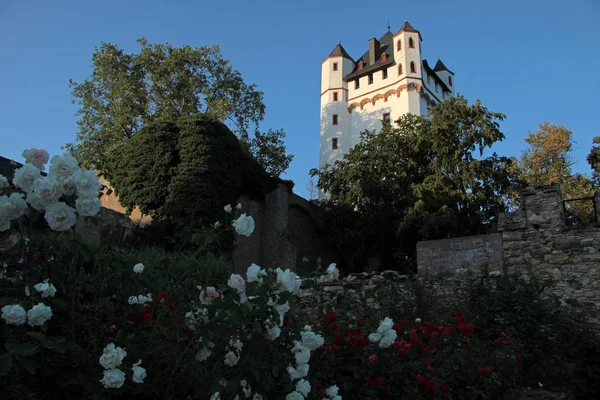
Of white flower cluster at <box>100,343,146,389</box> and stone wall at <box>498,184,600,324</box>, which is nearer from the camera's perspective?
white flower cluster at <box>100,343,146,389</box>

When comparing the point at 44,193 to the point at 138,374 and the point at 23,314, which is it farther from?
the point at 138,374

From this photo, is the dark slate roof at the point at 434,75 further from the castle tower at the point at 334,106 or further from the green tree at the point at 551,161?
the green tree at the point at 551,161

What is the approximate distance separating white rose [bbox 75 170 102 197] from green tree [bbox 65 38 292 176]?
18462 mm

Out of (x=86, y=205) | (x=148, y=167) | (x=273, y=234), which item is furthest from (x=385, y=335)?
(x=273, y=234)

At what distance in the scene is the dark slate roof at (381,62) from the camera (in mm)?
36750

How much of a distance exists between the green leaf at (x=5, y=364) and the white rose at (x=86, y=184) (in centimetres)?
64

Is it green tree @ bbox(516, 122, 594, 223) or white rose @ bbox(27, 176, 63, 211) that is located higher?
green tree @ bbox(516, 122, 594, 223)

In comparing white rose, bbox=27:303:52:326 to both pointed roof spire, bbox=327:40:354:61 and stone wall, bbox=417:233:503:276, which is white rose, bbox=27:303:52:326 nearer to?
stone wall, bbox=417:233:503:276

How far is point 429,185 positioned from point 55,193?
1535 cm

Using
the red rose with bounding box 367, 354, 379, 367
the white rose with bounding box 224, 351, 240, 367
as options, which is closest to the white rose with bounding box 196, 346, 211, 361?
the white rose with bounding box 224, 351, 240, 367

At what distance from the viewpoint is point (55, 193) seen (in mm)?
1866

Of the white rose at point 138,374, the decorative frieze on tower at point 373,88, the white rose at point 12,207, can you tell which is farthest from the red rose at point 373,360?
the decorative frieze on tower at point 373,88

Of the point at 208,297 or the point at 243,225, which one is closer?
the point at 208,297

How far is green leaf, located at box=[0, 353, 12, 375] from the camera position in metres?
1.52
